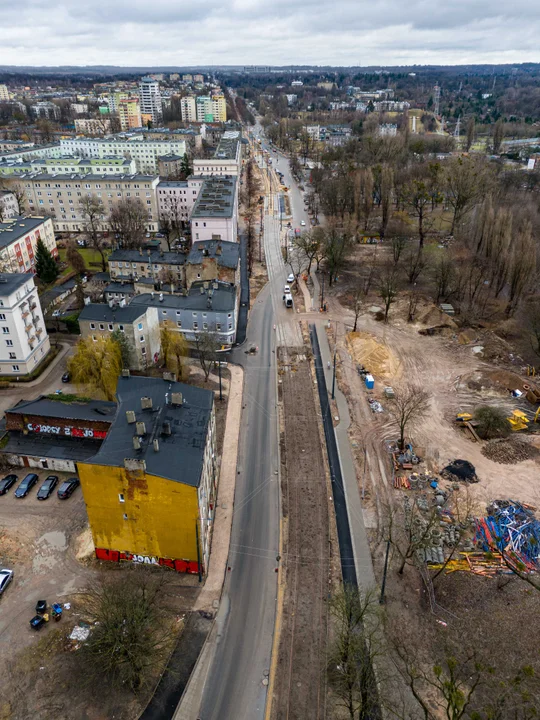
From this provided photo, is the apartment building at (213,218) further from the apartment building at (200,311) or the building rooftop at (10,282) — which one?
the building rooftop at (10,282)

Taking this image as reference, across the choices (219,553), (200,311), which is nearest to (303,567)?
(219,553)

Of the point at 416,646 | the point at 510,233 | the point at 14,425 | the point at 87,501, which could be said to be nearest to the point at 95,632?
the point at 87,501

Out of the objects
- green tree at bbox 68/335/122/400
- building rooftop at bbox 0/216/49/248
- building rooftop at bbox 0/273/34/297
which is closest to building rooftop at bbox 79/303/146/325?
green tree at bbox 68/335/122/400

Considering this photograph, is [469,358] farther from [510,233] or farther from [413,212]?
[413,212]

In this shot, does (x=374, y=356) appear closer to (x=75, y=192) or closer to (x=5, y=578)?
(x=5, y=578)

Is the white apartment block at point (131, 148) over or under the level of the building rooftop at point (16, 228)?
over

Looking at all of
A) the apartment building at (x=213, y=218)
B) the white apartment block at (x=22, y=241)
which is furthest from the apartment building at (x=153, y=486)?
the white apartment block at (x=22, y=241)
